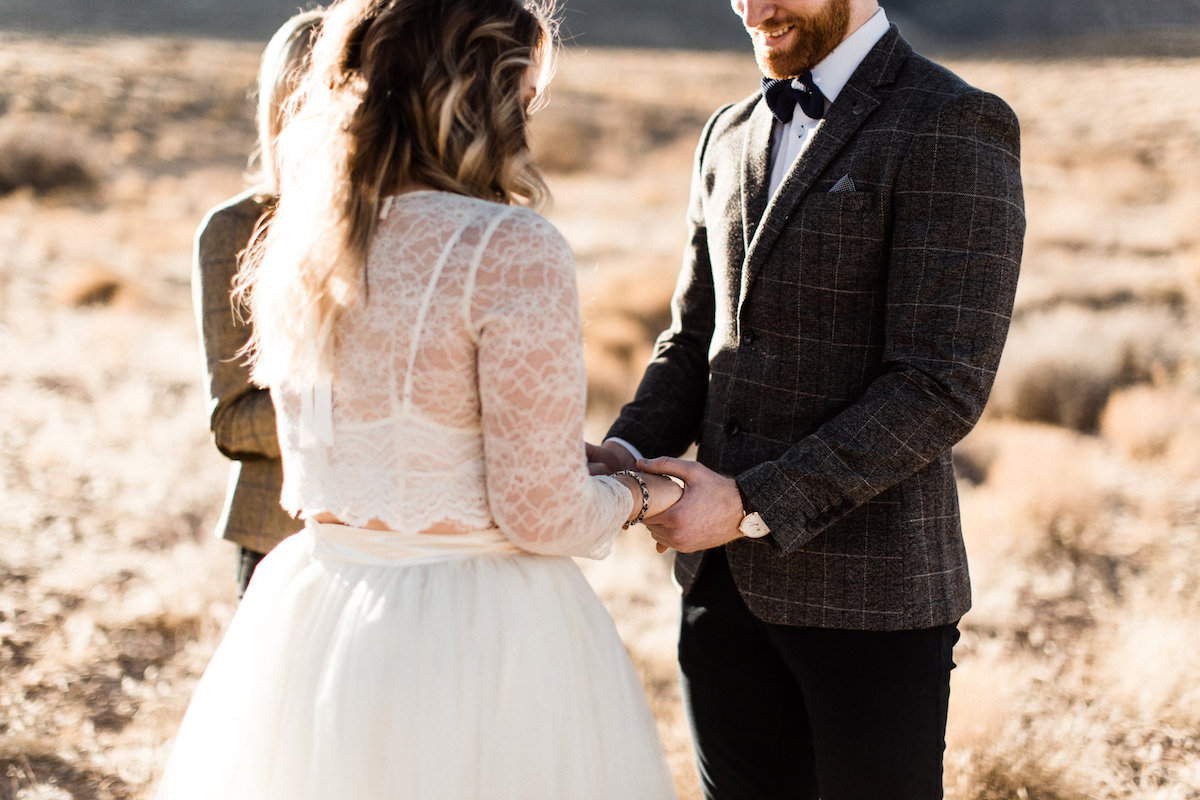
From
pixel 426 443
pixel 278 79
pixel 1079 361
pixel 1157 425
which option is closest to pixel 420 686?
pixel 426 443

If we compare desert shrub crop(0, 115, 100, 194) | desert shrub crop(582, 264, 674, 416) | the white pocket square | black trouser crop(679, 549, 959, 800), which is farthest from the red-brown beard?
desert shrub crop(0, 115, 100, 194)

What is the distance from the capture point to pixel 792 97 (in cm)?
209

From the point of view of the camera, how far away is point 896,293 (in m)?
1.86

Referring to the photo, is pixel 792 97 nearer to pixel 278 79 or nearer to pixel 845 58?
pixel 845 58

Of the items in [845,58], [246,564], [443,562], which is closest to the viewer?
[443,562]

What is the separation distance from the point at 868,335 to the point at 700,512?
18.4 inches

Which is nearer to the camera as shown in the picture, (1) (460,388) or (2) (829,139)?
(1) (460,388)

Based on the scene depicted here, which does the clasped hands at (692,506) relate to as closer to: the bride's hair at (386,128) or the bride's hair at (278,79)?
the bride's hair at (386,128)

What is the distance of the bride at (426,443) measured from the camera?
1558 millimetres

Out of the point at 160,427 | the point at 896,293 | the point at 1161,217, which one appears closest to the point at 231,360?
the point at 896,293

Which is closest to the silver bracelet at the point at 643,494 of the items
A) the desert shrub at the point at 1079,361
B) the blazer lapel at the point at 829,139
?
the blazer lapel at the point at 829,139

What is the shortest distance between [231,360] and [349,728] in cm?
122

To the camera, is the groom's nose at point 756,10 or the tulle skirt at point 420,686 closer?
the tulle skirt at point 420,686

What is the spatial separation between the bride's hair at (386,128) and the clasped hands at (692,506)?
2.08 ft
